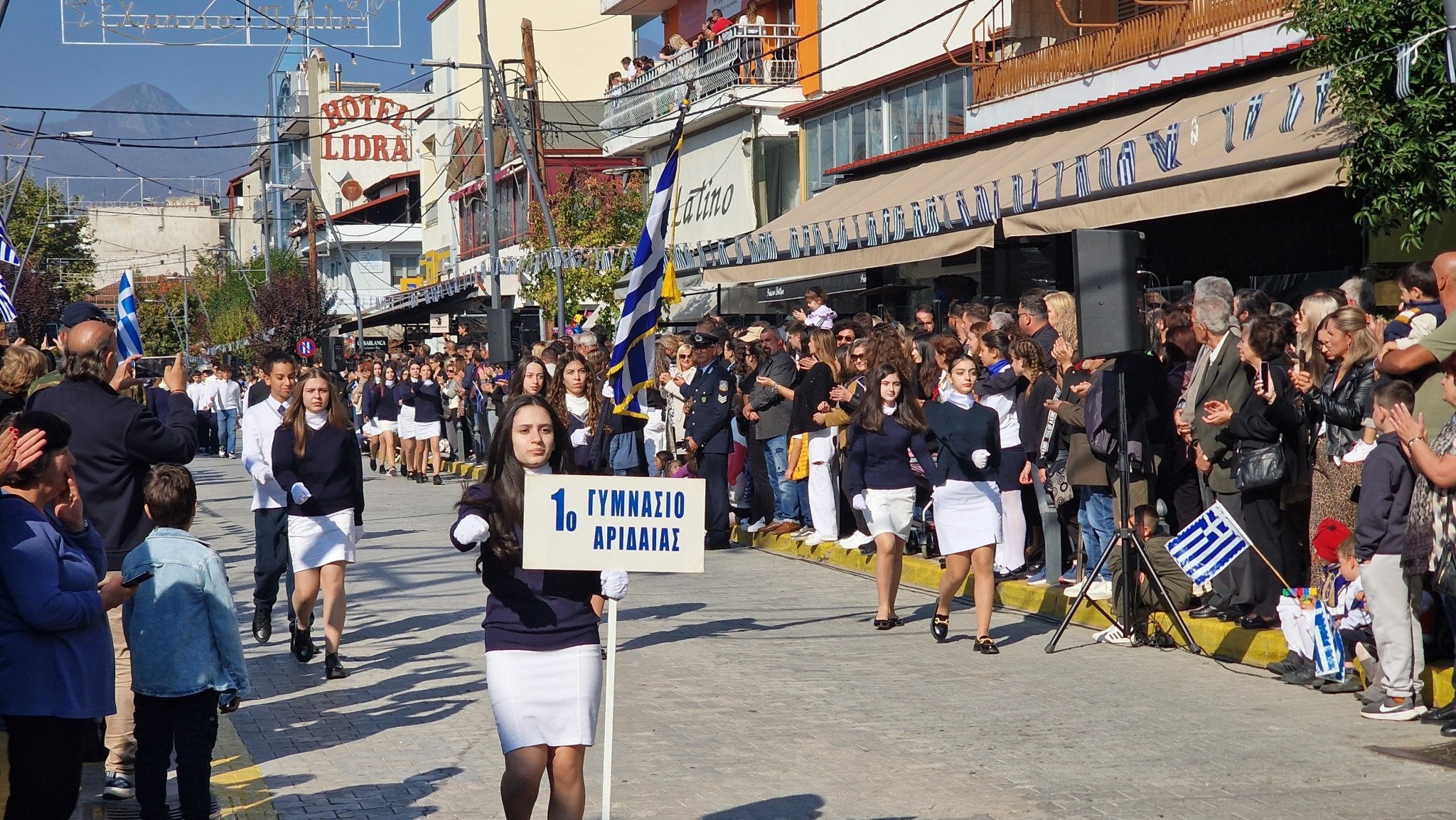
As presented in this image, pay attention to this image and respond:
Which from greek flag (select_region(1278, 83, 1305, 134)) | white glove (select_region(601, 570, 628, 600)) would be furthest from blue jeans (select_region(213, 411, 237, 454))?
white glove (select_region(601, 570, 628, 600))

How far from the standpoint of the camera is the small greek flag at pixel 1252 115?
13078mm

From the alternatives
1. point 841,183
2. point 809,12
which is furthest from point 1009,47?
point 809,12

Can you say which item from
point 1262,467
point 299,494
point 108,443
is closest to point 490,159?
point 299,494

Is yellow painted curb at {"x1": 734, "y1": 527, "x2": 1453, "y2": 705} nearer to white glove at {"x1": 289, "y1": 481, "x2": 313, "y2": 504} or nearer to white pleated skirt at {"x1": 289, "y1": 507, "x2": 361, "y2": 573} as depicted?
white pleated skirt at {"x1": 289, "y1": 507, "x2": 361, "y2": 573}

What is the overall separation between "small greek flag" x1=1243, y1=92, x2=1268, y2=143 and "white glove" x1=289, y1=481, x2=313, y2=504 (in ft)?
26.6

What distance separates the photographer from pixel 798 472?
15680mm

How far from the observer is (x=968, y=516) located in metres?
10.3

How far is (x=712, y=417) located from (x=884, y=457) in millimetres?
4954

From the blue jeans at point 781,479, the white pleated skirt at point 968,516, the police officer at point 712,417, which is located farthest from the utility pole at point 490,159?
the white pleated skirt at point 968,516

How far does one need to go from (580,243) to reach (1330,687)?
2761 cm

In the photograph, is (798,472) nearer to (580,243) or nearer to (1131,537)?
(1131,537)

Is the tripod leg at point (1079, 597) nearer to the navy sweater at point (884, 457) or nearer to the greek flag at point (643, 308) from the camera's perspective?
the navy sweater at point (884, 457)

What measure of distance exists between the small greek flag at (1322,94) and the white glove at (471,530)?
8.93 metres

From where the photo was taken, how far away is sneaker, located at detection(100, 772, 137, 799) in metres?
6.87
